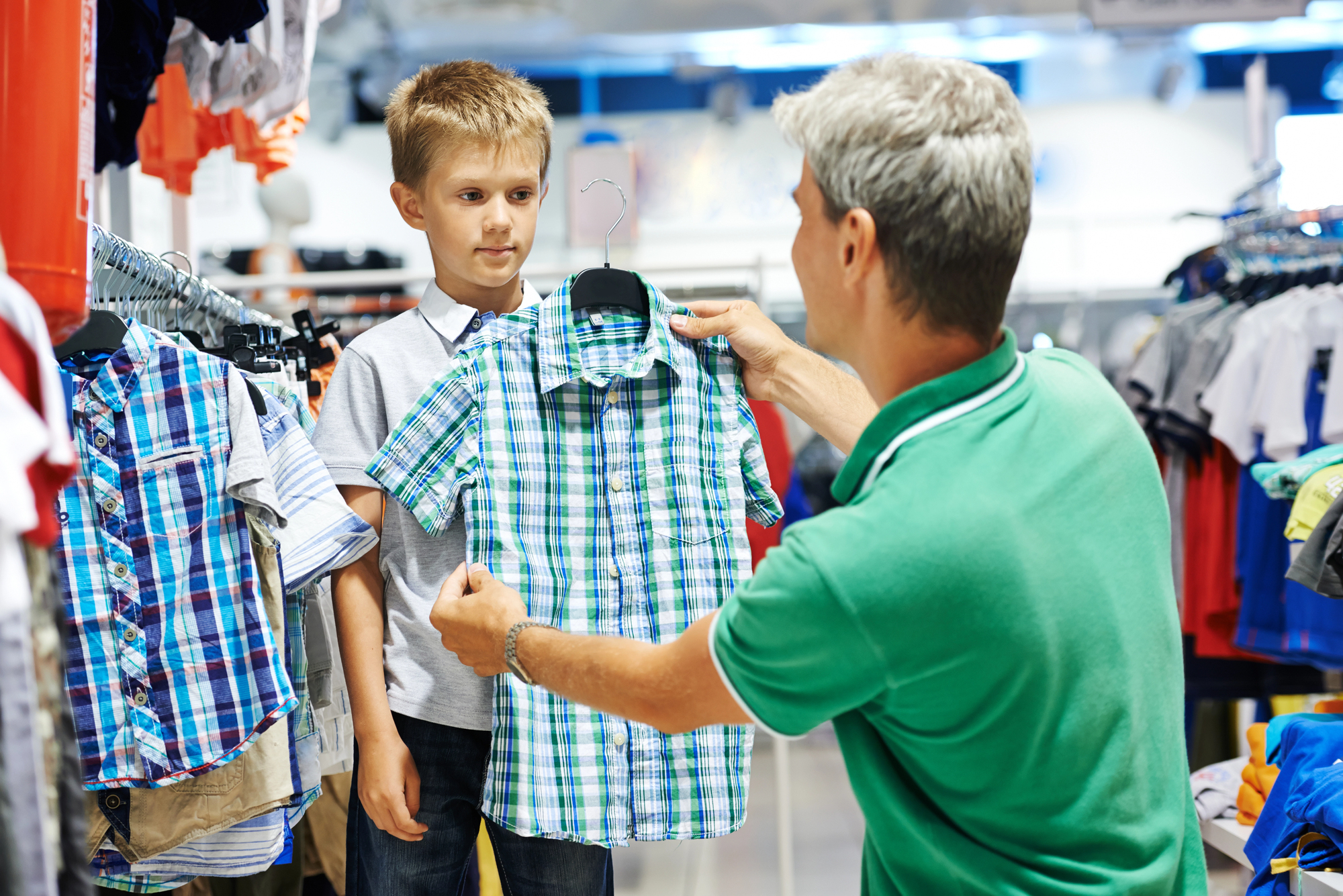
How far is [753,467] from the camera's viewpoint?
1.67m

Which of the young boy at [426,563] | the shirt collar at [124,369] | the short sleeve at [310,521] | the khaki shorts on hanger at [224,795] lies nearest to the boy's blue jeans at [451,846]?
the young boy at [426,563]

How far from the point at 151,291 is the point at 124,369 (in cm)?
54

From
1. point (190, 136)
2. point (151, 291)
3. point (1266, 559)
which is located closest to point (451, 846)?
point (151, 291)

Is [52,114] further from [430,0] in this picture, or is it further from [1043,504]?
[430,0]

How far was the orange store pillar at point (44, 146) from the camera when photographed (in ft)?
3.13

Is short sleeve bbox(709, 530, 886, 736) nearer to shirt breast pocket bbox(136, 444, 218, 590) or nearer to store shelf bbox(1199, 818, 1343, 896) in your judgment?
shirt breast pocket bbox(136, 444, 218, 590)

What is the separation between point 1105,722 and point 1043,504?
23cm

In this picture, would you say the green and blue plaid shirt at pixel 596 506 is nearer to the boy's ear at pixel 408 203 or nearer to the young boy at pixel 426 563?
the young boy at pixel 426 563

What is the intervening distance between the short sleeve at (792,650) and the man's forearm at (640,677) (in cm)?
4

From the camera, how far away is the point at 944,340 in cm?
112

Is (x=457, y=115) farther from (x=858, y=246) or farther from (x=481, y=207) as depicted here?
(x=858, y=246)

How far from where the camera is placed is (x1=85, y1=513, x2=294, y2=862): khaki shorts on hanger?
59.2 inches

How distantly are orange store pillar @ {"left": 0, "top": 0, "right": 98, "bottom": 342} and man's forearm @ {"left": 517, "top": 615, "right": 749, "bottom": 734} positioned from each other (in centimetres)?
61

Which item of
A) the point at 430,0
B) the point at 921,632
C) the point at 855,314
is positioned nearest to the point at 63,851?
the point at 921,632
